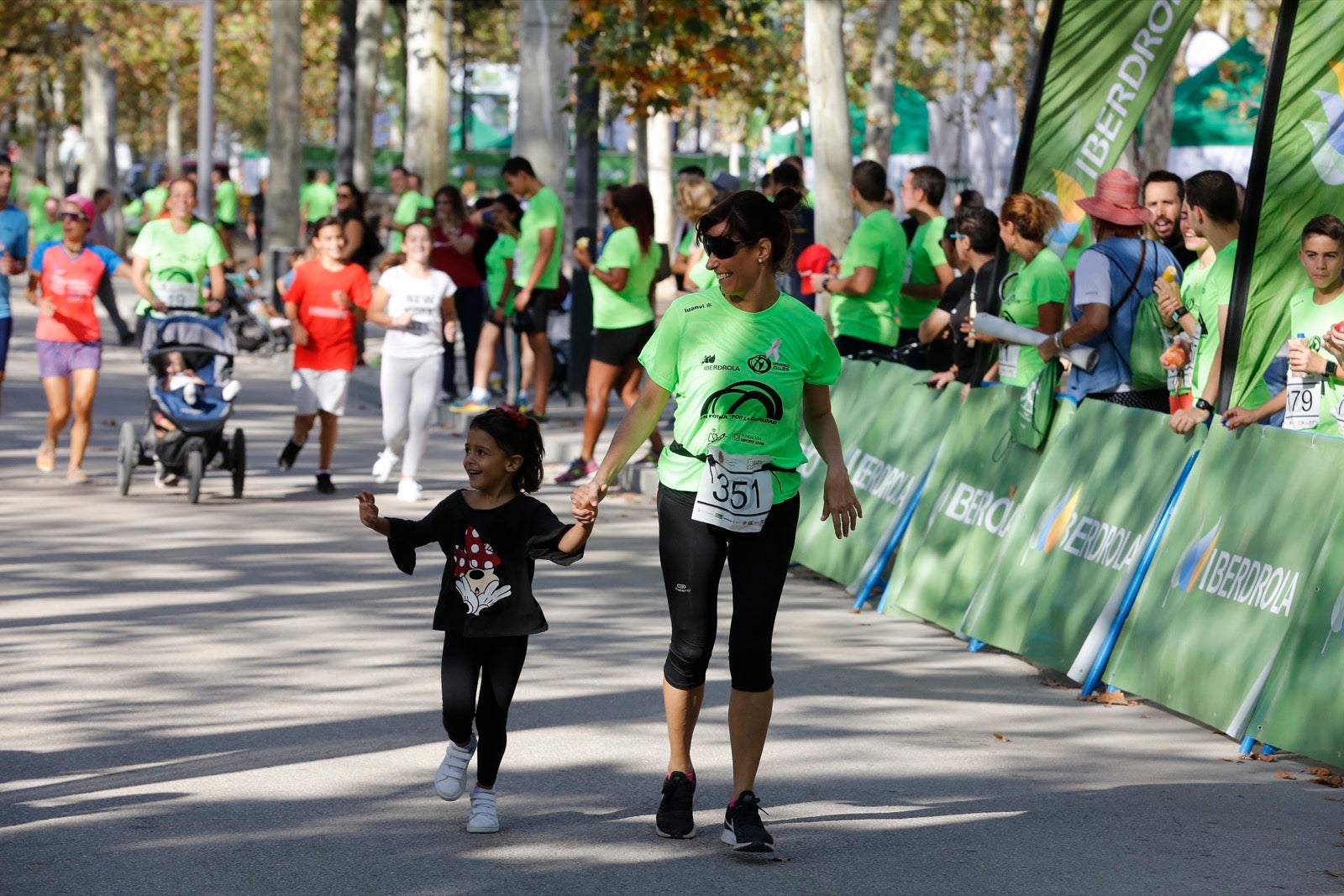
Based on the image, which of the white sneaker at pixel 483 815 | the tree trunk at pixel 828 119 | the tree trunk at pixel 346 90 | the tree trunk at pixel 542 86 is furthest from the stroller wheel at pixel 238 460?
the tree trunk at pixel 346 90

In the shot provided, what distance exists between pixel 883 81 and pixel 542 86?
1369cm

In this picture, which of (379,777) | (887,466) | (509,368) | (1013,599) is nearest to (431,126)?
(509,368)

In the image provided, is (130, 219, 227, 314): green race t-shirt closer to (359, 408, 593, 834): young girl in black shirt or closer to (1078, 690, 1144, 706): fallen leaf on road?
(1078, 690, 1144, 706): fallen leaf on road

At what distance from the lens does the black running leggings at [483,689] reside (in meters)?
5.93

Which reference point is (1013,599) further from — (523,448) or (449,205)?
(449,205)

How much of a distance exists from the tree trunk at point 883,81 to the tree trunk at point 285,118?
373 inches

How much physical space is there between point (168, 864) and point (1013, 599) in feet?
14.8

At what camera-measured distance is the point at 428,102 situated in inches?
1141

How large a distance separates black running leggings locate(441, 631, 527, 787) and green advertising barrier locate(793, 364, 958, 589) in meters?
4.43

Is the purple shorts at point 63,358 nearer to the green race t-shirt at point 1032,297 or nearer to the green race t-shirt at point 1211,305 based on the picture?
the green race t-shirt at point 1032,297

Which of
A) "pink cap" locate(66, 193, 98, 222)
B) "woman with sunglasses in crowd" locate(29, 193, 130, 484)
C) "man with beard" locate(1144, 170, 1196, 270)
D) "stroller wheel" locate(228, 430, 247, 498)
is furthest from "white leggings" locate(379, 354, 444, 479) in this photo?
"man with beard" locate(1144, 170, 1196, 270)

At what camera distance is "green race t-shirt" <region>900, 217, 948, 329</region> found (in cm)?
1250

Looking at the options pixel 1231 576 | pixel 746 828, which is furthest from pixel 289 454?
pixel 746 828

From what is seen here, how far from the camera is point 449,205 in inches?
741
